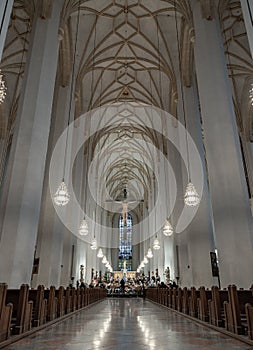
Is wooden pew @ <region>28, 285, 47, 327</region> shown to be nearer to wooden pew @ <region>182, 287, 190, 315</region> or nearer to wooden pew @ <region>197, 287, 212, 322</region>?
wooden pew @ <region>197, 287, 212, 322</region>

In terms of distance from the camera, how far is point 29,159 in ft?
26.9

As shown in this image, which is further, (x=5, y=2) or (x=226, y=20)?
(x=226, y=20)

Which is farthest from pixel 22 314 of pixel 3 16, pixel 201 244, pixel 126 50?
pixel 126 50

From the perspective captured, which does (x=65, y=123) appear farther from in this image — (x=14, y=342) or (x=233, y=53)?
(x=14, y=342)

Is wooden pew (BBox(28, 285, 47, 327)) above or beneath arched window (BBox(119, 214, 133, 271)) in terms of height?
beneath

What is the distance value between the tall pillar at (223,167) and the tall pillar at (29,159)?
17.2 ft

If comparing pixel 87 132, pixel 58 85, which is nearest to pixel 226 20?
pixel 58 85

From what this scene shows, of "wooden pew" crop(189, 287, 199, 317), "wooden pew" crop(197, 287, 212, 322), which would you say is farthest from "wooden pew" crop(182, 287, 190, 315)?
"wooden pew" crop(197, 287, 212, 322)

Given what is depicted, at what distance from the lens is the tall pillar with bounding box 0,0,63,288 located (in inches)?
287

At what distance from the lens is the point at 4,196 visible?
25.7 feet

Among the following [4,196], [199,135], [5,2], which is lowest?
[4,196]

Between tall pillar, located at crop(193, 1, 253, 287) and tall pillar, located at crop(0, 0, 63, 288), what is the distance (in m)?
5.24

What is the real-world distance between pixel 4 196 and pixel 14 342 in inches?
196

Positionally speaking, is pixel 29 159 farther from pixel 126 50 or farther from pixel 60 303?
pixel 126 50
